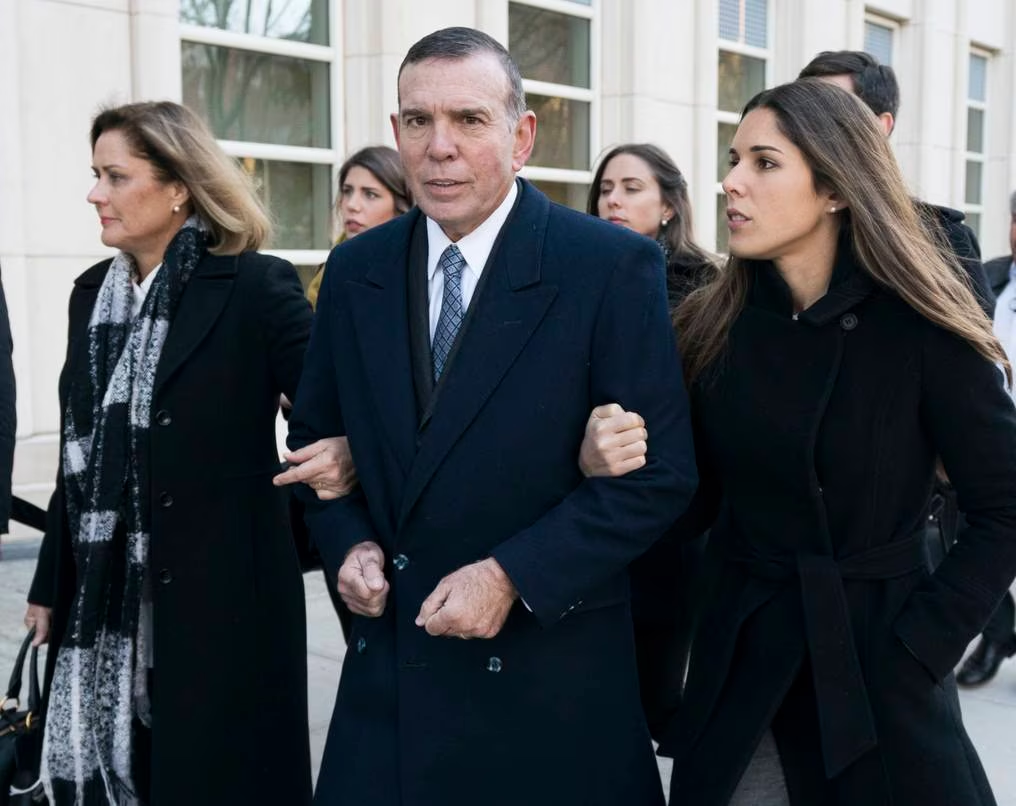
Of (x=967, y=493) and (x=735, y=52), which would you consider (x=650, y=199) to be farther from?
(x=735, y=52)

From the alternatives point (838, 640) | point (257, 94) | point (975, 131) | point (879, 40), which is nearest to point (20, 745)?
point (838, 640)

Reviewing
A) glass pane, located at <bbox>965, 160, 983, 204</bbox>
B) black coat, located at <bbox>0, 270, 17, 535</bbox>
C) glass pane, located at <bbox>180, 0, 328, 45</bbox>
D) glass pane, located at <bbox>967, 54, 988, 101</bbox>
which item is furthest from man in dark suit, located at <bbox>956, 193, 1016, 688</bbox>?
glass pane, located at <bbox>965, 160, 983, 204</bbox>

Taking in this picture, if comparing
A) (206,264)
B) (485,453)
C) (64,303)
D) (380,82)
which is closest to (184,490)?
(206,264)

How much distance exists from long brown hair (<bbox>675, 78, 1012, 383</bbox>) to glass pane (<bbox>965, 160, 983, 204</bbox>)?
16557 millimetres

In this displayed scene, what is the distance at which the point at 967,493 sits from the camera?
2.43 m

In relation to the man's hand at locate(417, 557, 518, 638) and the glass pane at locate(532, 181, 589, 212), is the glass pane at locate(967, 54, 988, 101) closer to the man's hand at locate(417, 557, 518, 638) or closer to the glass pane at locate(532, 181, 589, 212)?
the glass pane at locate(532, 181, 589, 212)

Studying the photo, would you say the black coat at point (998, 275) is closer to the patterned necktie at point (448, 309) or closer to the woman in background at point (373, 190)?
the woman in background at point (373, 190)

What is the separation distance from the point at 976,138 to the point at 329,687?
1550 cm

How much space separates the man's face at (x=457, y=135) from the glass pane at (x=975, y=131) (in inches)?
661

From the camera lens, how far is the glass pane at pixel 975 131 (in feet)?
58.1

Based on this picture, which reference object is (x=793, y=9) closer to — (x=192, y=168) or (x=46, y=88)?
(x=46, y=88)

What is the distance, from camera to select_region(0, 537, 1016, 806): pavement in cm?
452

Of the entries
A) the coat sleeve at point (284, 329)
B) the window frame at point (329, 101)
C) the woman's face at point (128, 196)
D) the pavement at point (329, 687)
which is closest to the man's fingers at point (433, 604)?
the coat sleeve at point (284, 329)

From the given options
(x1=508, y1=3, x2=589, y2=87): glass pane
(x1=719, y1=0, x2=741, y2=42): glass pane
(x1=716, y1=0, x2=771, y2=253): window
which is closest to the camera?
(x1=508, y1=3, x2=589, y2=87): glass pane
